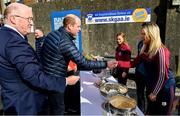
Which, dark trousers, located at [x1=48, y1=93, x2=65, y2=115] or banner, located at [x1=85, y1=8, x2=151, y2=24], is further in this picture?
banner, located at [x1=85, y1=8, x2=151, y2=24]

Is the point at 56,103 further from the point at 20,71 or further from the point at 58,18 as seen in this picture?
the point at 58,18

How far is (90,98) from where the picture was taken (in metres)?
2.93

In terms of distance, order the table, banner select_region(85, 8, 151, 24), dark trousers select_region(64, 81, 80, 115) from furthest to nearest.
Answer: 1. banner select_region(85, 8, 151, 24)
2. dark trousers select_region(64, 81, 80, 115)
3. the table

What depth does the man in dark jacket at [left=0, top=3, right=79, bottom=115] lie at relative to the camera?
79.4 inches

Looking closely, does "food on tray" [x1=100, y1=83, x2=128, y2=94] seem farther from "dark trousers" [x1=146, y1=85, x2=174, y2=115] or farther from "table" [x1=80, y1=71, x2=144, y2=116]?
"dark trousers" [x1=146, y1=85, x2=174, y2=115]

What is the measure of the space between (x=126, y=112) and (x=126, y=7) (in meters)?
6.86

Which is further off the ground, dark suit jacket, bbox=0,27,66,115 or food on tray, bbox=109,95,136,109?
dark suit jacket, bbox=0,27,66,115

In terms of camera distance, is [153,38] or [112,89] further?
[153,38]

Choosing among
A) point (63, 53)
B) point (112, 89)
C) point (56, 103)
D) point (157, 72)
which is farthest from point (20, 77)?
point (157, 72)

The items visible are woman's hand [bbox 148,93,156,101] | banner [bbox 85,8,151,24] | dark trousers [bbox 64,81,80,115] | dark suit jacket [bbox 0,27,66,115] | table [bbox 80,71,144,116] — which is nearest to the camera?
dark suit jacket [bbox 0,27,66,115]

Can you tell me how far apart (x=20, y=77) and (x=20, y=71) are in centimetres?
12

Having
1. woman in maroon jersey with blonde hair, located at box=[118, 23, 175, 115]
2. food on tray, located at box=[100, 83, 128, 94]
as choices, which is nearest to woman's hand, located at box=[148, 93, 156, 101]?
woman in maroon jersey with blonde hair, located at box=[118, 23, 175, 115]

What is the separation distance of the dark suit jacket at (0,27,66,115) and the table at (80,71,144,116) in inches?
21.4

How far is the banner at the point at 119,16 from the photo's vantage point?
27.1 ft
